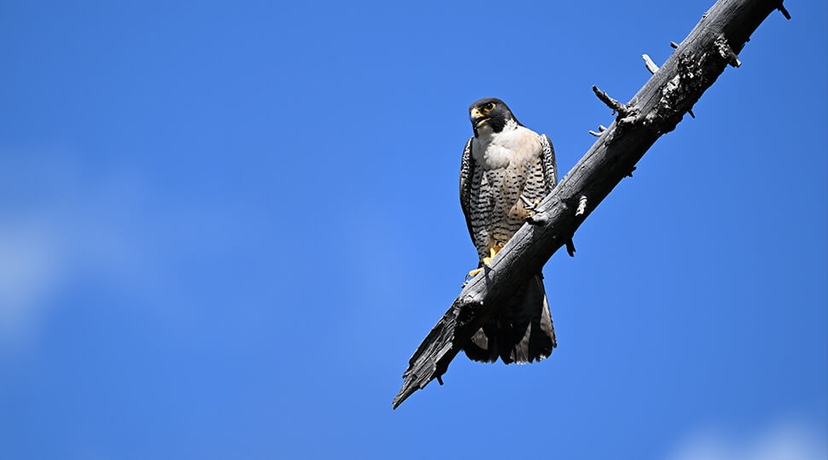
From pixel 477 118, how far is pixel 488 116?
4.4 inches

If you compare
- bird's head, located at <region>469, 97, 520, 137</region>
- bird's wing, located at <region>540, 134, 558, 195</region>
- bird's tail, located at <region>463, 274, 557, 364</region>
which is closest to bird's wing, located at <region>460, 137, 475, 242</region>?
bird's head, located at <region>469, 97, 520, 137</region>

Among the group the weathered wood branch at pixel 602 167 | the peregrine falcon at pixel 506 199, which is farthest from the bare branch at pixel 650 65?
the peregrine falcon at pixel 506 199

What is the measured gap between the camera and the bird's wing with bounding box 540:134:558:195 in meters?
7.21

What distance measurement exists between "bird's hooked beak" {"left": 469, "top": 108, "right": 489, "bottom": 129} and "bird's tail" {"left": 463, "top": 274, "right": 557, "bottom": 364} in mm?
1621

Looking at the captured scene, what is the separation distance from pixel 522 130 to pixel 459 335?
7.99 feet

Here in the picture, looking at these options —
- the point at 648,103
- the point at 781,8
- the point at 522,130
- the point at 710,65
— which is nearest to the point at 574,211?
the point at 648,103

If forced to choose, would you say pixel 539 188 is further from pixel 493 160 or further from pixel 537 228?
pixel 537 228

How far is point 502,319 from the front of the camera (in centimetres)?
713

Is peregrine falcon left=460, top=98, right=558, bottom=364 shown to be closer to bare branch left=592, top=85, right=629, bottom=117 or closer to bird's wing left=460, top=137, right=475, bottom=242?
bird's wing left=460, top=137, right=475, bottom=242

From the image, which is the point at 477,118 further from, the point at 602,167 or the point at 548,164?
the point at 602,167

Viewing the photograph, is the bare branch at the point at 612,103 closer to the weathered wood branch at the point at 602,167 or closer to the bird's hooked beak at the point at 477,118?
the weathered wood branch at the point at 602,167

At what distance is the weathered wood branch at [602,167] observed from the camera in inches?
180

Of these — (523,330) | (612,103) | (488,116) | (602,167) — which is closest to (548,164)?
(488,116)

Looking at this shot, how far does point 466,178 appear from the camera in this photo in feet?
25.1
